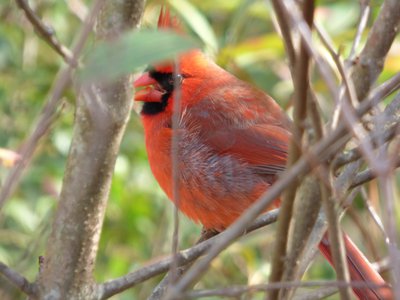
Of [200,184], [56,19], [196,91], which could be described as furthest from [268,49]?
[56,19]

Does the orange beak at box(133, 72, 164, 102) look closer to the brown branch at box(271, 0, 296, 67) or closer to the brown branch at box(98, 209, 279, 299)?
the brown branch at box(98, 209, 279, 299)

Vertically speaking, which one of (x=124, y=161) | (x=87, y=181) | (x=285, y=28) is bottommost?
(x=285, y=28)

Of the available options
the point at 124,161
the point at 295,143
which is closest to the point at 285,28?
the point at 295,143

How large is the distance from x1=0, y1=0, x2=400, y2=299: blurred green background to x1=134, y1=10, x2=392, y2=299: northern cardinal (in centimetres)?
27

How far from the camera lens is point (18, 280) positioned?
182 centimetres

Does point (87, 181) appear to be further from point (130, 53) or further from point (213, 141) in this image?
point (213, 141)

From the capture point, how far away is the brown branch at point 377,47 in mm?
1628

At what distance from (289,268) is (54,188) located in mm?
2464

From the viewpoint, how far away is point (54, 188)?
386 centimetres

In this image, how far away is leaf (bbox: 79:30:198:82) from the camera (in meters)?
1.15

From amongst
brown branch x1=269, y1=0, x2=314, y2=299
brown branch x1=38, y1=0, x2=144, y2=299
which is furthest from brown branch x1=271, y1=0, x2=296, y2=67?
brown branch x1=38, y1=0, x2=144, y2=299

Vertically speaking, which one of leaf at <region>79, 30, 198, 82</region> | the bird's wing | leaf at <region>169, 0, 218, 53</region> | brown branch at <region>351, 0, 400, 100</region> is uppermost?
leaf at <region>169, 0, 218, 53</region>

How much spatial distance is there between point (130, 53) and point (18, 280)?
83 centimetres

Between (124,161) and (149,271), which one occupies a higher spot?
(124,161)
